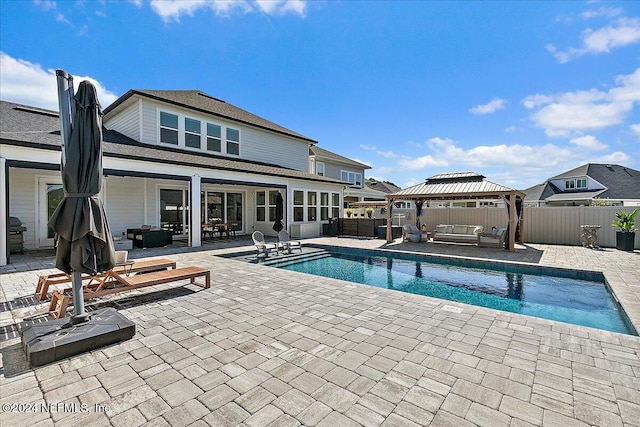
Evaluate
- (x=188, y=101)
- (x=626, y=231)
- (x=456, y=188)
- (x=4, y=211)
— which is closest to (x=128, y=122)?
(x=188, y=101)

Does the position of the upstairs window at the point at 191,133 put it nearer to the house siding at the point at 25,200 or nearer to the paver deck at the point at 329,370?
the house siding at the point at 25,200

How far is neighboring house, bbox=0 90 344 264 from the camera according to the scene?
9422mm

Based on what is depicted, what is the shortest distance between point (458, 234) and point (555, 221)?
4.43 meters

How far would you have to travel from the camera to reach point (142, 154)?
404 inches

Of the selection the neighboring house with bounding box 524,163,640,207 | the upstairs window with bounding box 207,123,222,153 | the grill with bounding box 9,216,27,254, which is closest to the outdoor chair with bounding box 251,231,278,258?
the upstairs window with bounding box 207,123,222,153

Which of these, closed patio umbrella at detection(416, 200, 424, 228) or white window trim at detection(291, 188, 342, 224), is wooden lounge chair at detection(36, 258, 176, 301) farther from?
closed patio umbrella at detection(416, 200, 424, 228)

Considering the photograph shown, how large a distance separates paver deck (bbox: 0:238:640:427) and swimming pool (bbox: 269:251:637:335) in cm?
78

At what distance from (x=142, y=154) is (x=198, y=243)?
3876 millimetres

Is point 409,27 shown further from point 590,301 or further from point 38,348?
point 38,348

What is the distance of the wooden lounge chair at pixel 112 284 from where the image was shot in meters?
4.36

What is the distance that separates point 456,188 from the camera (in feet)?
42.7

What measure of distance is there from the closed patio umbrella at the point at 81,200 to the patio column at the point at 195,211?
8.09 meters

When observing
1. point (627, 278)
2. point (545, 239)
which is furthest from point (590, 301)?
point (545, 239)

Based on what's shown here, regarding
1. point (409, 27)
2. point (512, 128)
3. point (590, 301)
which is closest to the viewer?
point (590, 301)
